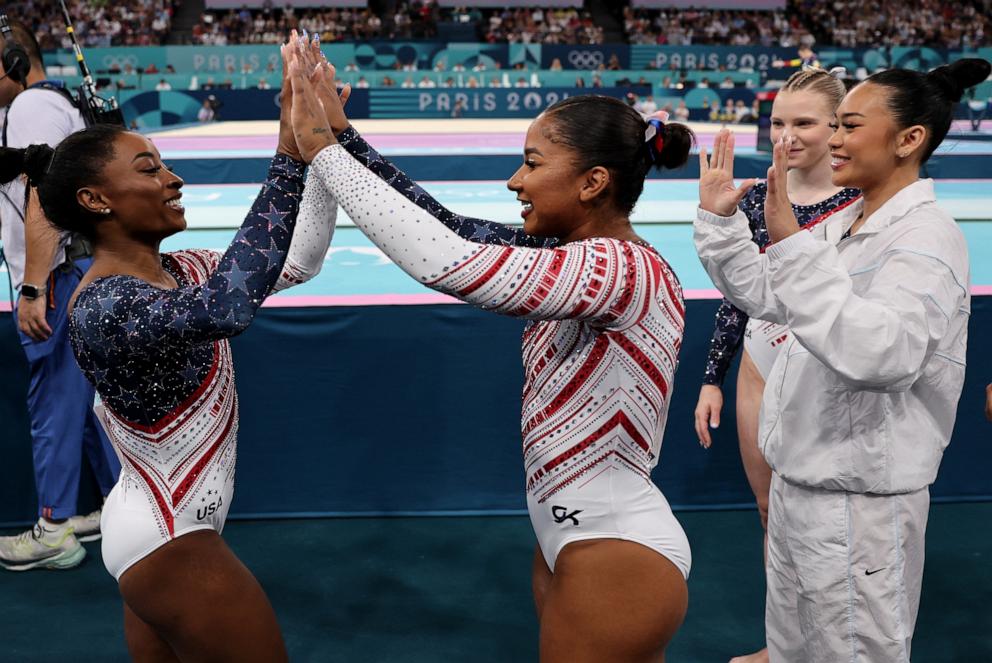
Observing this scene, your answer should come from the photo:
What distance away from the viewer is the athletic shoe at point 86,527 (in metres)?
3.33

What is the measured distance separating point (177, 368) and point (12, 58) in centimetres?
186

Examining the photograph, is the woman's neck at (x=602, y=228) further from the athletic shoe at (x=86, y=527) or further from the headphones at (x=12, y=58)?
the athletic shoe at (x=86, y=527)

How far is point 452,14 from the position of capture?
22953 mm

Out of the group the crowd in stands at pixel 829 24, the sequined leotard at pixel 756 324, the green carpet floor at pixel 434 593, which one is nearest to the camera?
the sequined leotard at pixel 756 324

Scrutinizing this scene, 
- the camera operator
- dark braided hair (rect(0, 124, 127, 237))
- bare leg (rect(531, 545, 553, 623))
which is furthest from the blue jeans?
bare leg (rect(531, 545, 553, 623))

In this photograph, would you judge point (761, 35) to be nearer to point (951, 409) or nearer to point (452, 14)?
point (452, 14)

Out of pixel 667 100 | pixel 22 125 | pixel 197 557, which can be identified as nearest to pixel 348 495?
pixel 22 125

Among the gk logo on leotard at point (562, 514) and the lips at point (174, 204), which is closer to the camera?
the gk logo on leotard at point (562, 514)

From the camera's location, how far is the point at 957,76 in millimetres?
1861

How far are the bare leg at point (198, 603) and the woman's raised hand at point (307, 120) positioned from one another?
2.34ft

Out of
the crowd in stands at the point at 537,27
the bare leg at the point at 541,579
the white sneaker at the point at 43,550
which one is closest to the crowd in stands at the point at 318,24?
the crowd in stands at the point at 537,27

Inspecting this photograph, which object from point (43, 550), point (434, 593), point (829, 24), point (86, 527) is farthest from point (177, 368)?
point (829, 24)

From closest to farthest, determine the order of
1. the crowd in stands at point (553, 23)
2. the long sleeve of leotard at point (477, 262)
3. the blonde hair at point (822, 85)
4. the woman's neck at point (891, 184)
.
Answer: the long sleeve of leotard at point (477, 262)
the woman's neck at point (891, 184)
the blonde hair at point (822, 85)
the crowd in stands at point (553, 23)

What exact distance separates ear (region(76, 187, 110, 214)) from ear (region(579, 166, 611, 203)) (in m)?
0.83
